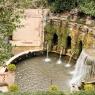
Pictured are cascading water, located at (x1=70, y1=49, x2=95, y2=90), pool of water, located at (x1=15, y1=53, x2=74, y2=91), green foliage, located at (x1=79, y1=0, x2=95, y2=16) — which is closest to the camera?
cascading water, located at (x1=70, y1=49, x2=95, y2=90)

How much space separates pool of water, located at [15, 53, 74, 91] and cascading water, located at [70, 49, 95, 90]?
51 cm

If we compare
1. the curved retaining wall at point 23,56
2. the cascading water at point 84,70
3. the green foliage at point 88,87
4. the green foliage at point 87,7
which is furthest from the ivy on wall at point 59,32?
the green foliage at point 88,87

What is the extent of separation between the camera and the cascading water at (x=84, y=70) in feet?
78.0

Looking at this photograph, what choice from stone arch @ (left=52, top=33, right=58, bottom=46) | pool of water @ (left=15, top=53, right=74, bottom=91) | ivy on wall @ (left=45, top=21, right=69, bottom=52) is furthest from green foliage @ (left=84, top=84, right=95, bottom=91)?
stone arch @ (left=52, top=33, right=58, bottom=46)

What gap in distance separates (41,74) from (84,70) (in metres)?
3.56

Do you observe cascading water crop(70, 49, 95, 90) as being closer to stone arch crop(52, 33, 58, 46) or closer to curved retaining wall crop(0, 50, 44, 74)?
curved retaining wall crop(0, 50, 44, 74)

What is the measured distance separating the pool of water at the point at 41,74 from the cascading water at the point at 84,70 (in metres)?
0.51

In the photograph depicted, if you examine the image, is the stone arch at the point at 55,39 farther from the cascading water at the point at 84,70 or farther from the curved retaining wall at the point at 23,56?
the cascading water at the point at 84,70

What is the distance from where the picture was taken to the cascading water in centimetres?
2377

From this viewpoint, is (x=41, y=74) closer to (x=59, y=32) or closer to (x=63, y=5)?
(x=59, y=32)

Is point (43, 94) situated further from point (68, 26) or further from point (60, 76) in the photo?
point (68, 26)

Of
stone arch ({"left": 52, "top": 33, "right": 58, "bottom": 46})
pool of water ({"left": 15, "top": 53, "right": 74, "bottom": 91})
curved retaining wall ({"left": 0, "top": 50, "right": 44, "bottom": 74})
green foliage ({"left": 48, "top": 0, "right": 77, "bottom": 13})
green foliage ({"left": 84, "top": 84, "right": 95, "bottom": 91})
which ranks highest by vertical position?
green foliage ({"left": 48, "top": 0, "right": 77, "bottom": 13})

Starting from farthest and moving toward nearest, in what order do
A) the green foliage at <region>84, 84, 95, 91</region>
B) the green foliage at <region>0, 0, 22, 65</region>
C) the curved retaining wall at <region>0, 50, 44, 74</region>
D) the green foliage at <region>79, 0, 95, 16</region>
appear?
1. the green foliage at <region>79, 0, 95, 16</region>
2. the curved retaining wall at <region>0, 50, 44, 74</region>
3. the green foliage at <region>84, 84, 95, 91</region>
4. the green foliage at <region>0, 0, 22, 65</region>

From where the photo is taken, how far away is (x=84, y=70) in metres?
24.6
